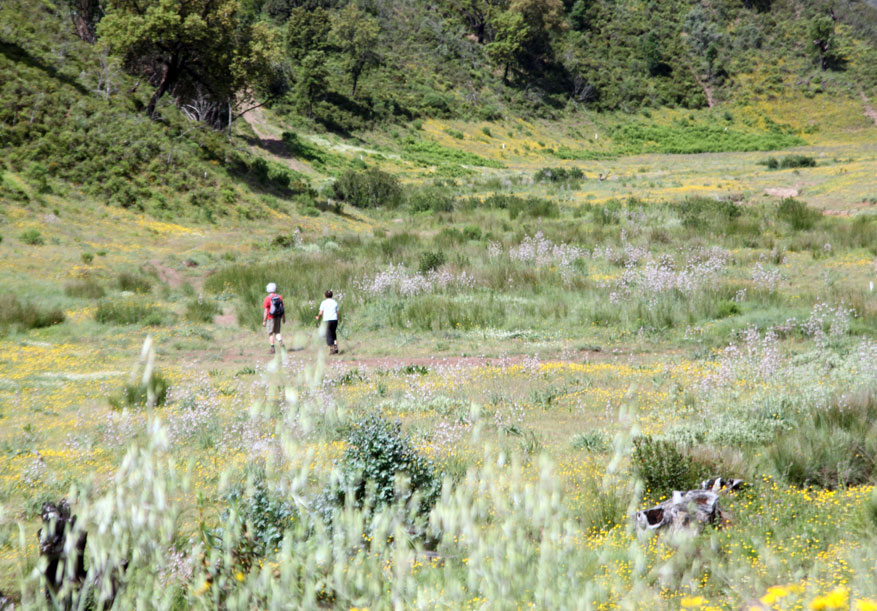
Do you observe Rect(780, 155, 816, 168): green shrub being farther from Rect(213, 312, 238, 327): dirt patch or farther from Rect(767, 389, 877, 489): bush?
Rect(767, 389, 877, 489): bush

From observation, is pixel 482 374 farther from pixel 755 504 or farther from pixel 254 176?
pixel 254 176

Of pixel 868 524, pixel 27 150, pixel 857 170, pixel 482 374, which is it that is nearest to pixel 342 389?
pixel 482 374

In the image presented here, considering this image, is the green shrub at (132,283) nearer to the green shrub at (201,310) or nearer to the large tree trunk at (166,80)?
the green shrub at (201,310)

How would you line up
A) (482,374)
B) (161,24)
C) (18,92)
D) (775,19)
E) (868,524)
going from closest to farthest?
(868,524) → (482,374) → (18,92) → (161,24) → (775,19)

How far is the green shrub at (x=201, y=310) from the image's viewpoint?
15680mm

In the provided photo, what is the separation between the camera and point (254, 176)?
3238 cm

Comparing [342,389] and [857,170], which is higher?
[857,170]

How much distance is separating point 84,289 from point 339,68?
1931 inches

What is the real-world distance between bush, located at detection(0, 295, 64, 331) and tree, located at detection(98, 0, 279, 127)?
1862 centimetres

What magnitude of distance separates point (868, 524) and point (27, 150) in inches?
1096

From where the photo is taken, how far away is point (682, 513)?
171 inches

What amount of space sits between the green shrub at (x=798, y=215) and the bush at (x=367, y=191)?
18.1 m

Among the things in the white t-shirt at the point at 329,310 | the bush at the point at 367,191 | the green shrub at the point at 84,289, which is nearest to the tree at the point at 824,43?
the bush at the point at 367,191

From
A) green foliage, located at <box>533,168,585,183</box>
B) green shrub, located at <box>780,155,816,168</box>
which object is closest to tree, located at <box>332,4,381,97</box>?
green foliage, located at <box>533,168,585,183</box>
